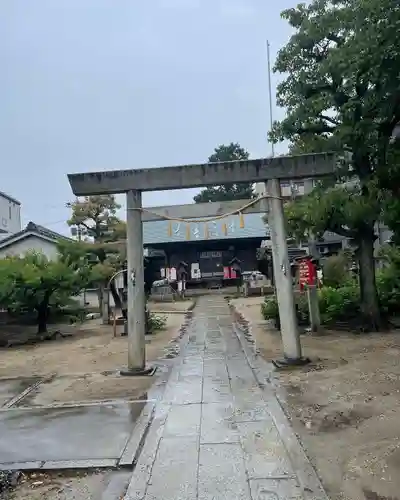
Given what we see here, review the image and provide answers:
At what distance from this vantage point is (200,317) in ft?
68.9

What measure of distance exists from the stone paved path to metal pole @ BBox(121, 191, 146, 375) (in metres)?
0.93

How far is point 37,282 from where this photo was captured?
16.1m

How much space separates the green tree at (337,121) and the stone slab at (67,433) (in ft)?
24.0

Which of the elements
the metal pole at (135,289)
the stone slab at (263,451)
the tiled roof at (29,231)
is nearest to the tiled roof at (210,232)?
the tiled roof at (29,231)

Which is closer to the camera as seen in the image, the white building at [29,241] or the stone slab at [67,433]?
the stone slab at [67,433]

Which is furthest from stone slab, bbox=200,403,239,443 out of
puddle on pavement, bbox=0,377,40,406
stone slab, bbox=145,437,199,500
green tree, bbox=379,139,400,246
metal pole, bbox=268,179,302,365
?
green tree, bbox=379,139,400,246

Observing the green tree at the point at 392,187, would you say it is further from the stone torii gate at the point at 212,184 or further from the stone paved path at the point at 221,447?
the stone paved path at the point at 221,447

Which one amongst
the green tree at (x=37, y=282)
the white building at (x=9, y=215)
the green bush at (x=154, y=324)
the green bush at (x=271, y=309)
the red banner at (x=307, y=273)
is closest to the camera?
the red banner at (x=307, y=273)

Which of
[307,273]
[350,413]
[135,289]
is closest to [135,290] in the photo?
[135,289]

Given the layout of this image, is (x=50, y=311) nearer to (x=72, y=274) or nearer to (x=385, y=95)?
(x=72, y=274)

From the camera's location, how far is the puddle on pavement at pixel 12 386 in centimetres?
843

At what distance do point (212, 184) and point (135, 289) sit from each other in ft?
8.12

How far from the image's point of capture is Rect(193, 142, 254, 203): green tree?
56438mm

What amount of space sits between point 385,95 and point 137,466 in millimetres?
7372
